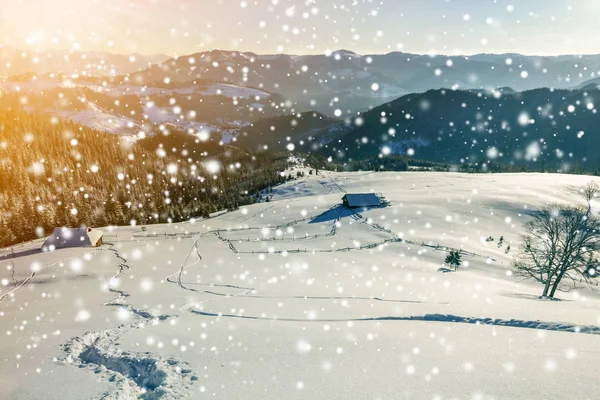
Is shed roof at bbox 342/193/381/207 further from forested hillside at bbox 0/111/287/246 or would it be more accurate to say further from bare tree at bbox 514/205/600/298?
bare tree at bbox 514/205/600/298

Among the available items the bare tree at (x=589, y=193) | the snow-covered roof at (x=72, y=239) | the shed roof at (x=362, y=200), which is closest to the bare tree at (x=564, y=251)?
the bare tree at (x=589, y=193)

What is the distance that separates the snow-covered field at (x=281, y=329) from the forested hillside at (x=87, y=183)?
2471 inches

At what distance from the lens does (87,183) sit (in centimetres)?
15775

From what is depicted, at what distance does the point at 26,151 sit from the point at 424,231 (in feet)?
579

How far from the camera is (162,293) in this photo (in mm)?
23281

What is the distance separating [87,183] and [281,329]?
564ft

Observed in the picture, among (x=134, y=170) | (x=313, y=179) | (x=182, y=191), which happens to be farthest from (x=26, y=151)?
(x=313, y=179)

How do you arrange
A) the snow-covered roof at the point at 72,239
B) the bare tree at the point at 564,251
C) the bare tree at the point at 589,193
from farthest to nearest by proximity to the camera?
the snow-covered roof at the point at 72,239 → the bare tree at the point at 589,193 → the bare tree at the point at 564,251

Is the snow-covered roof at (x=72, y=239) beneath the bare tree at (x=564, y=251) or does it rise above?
beneath

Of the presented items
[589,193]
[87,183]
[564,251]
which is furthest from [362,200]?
[87,183]

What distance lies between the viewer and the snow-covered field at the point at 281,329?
932 centimetres

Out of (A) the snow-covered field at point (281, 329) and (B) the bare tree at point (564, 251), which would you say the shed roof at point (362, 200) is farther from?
(B) the bare tree at point (564, 251)

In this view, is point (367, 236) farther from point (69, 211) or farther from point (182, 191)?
point (182, 191)

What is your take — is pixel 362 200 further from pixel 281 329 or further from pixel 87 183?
pixel 87 183
